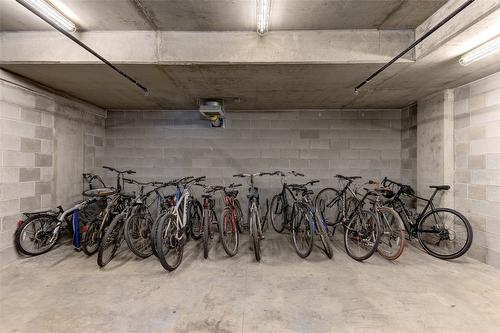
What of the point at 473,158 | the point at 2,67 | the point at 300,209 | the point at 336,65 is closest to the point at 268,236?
the point at 300,209

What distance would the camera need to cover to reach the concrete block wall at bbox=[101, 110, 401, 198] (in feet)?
13.4

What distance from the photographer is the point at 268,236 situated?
3.62m

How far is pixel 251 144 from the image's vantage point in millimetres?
4137

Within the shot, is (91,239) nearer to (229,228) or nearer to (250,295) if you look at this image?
(229,228)

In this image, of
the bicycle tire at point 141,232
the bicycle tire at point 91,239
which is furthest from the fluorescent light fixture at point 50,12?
the bicycle tire at point 91,239

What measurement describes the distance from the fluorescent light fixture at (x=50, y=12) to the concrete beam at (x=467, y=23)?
9.65 ft

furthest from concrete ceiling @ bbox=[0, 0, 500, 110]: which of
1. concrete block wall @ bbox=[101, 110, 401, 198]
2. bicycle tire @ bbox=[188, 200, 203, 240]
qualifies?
bicycle tire @ bbox=[188, 200, 203, 240]

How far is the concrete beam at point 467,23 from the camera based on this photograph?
1.57m

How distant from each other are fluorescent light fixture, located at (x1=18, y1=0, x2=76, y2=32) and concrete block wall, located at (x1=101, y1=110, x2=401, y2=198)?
2.18 meters

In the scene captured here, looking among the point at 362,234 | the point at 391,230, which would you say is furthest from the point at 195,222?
the point at 391,230

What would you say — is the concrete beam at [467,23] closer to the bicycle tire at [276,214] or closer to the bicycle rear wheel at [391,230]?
the bicycle rear wheel at [391,230]

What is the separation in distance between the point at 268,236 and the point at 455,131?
2874 mm

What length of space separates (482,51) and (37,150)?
15.6 feet

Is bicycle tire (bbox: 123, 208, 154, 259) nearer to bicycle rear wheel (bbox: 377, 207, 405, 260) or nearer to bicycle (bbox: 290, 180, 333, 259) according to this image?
bicycle (bbox: 290, 180, 333, 259)
